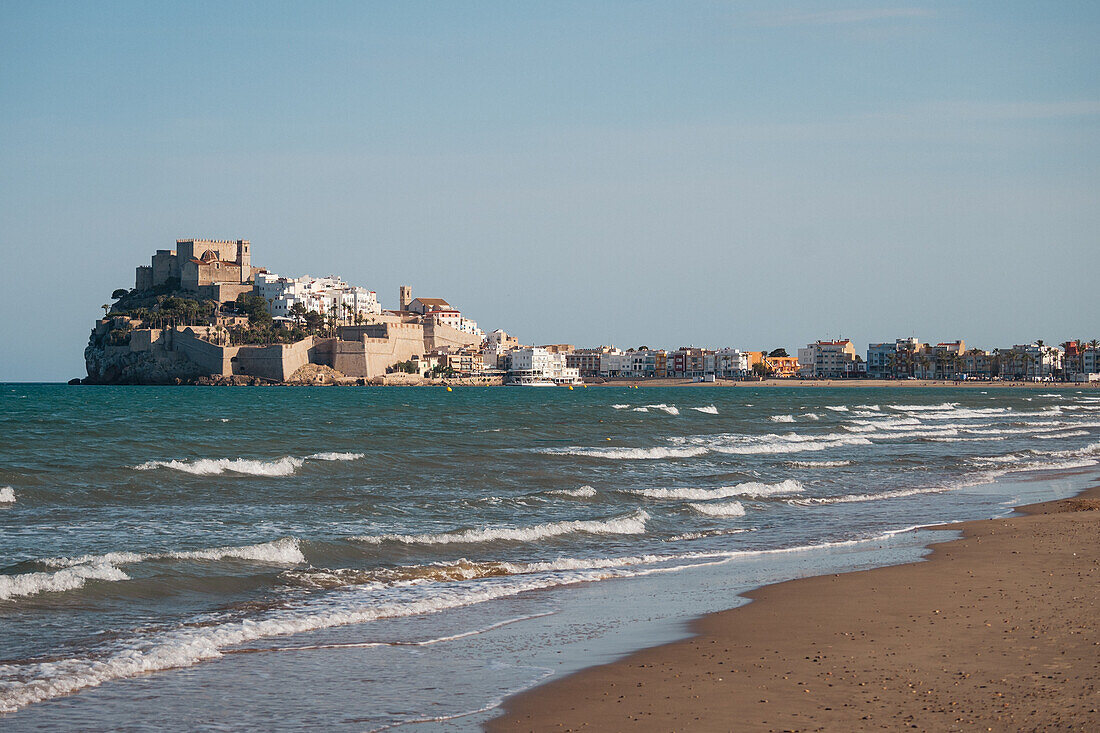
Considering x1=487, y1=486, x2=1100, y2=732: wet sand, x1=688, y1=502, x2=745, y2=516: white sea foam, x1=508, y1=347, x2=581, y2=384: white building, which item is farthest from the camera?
x1=508, y1=347, x2=581, y2=384: white building

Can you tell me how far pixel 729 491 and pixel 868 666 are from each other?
13649 mm

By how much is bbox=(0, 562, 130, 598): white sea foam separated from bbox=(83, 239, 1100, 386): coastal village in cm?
11095

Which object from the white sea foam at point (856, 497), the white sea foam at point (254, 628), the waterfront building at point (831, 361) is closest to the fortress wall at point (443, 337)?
the waterfront building at point (831, 361)

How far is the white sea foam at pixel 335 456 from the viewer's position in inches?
1016

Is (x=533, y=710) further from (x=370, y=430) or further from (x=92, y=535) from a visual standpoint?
(x=370, y=430)

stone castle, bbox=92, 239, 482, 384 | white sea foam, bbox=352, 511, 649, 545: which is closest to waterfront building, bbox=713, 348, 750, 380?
stone castle, bbox=92, 239, 482, 384

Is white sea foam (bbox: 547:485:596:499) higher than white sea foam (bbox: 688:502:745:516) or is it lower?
higher

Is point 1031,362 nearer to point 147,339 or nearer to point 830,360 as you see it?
point 830,360

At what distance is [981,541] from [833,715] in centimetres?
903

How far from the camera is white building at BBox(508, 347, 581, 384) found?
521 ft

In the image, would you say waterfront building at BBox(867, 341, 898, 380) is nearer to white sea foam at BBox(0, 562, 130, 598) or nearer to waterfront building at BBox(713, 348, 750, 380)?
waterfront building at BBox(713, 348, 750, 380)

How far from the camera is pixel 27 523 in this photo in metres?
14.9

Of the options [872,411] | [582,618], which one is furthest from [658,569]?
[872,411]

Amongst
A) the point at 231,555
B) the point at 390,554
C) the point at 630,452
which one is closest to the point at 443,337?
the point at 630,452
